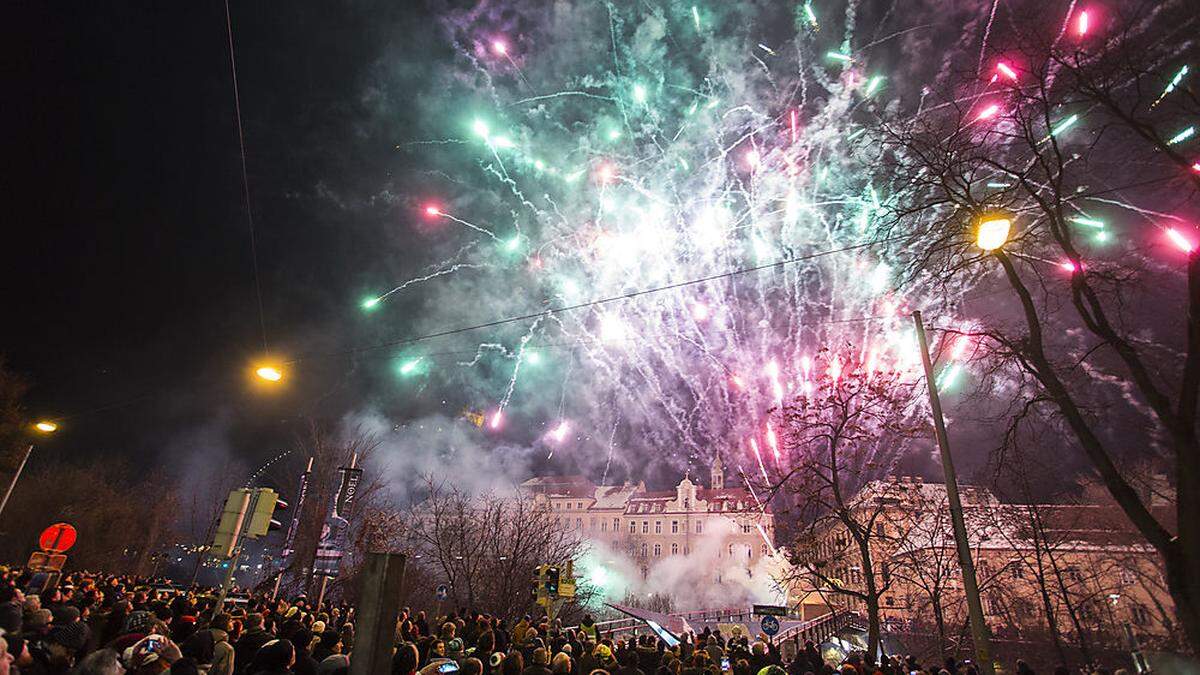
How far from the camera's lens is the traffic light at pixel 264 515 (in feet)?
32.0

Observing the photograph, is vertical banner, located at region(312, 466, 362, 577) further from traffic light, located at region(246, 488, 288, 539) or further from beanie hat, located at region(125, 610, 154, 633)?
beanie hat, located at region(125, 610, 154, 633)

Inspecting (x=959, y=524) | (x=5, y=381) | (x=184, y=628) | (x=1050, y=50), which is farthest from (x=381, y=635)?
(x=5, y=381)

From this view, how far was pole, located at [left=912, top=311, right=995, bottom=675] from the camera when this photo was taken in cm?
870

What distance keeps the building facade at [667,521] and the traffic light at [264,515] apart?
78818mm

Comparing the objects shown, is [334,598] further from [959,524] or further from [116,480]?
[959,524]

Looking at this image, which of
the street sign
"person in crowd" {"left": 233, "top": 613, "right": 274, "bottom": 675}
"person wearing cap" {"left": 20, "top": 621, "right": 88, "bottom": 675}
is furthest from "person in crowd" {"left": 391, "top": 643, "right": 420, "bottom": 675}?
the street sign

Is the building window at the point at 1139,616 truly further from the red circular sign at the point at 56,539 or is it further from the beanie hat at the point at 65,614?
the red circular sign at the point at 56,539

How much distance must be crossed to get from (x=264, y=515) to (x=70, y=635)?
146 inches

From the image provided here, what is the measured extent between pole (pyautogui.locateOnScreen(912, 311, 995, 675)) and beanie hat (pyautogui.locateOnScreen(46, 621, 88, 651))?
12.5 metres

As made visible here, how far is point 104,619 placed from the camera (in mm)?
6945

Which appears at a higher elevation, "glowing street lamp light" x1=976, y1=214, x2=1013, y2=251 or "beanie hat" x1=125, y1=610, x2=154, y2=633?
"glowing street lamp light" x1=976, y1=214, x2=1013, y2=251

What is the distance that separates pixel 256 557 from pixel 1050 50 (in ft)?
368

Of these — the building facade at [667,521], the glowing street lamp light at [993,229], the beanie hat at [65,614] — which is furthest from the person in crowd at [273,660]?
the building facade at [667,521]

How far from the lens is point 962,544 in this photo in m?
9.46
